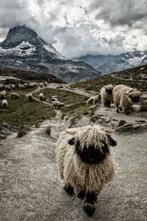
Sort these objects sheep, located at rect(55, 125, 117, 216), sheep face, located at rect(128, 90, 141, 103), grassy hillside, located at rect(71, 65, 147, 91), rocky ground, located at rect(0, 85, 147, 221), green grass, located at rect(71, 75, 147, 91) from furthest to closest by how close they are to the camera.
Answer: grassy hillside, located at rect(71, 65, 147, 91) → green grass, located at rect(71, 75, 147, 91) → sheep face, located at rect(128, 90, 141, 103) → rocky ground, located at rect(0, 85, 147, 221) → sheep, located at rect(55, 125, 117, 216)

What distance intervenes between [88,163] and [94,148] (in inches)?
32.8

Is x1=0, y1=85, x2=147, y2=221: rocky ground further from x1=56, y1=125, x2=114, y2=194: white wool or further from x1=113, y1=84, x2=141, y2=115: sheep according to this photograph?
x1=113, y1=84, x2=141, y2=115: sheep

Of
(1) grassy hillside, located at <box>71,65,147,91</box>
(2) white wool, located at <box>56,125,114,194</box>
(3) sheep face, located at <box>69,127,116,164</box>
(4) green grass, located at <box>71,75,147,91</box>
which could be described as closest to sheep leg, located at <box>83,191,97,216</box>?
(2) white wool, located at <box>56,125,114,194</box>

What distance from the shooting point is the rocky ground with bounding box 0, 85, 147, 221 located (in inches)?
470

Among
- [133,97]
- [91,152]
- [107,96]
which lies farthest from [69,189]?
[107,96]

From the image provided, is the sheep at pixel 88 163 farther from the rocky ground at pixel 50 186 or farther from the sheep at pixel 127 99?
the sheep at pixel 127 99

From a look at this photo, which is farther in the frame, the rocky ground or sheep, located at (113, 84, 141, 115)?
sheep, located at (113, 84, 141, 115)

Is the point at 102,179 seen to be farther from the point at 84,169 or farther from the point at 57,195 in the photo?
the point at 57,195

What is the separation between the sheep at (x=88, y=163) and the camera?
10.8m

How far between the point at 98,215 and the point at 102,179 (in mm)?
1197

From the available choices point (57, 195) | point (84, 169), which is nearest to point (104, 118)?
point (57, 195)

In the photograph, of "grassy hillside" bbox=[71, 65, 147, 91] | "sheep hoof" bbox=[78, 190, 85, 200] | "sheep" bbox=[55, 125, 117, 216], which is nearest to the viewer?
"sheep" bbox=[55, 125, 117, 216]

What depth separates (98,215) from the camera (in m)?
11.7

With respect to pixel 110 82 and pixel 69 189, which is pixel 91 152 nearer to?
pixel 69 189
